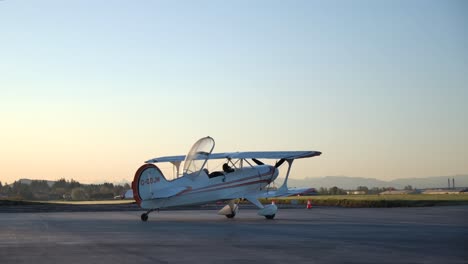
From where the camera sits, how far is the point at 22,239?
1650 cm

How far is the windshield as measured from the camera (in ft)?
86.7

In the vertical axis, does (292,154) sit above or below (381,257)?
above

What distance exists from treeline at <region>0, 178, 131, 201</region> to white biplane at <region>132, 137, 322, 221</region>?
23.3 m

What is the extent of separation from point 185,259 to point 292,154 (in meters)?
16.3

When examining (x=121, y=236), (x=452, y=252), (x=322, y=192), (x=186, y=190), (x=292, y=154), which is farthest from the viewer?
(x=322, y=192)

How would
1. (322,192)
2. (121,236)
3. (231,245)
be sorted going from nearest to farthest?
(231,245) → (121,236) → (322,192)

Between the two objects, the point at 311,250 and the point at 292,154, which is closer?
the point at 311,250

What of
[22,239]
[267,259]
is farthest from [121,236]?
[267,259]

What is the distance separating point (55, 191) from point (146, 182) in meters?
29.7

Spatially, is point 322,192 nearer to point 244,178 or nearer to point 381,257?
point 244,178

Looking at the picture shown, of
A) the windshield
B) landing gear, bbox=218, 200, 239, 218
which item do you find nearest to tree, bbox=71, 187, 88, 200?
landing gear, bbox=218, 200, 239, 218

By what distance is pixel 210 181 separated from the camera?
88.5 feet

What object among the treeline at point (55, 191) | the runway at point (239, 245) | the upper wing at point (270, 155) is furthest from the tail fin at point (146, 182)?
the treeline at point (55, 191)

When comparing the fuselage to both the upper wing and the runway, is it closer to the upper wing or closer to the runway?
the upper wing
